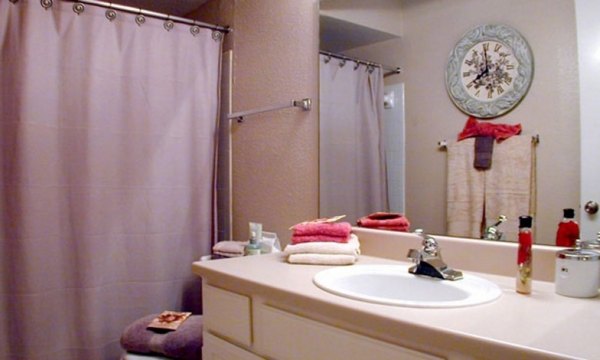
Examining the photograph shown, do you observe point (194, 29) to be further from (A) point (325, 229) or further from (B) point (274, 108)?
Answer: (A) point (325, 229)

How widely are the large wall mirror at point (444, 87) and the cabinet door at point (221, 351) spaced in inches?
26.6

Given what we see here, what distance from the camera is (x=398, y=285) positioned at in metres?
1.19

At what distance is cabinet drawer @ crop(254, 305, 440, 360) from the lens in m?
0.84

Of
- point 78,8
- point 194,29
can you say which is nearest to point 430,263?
point 194,29

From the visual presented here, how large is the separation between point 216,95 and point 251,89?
0.19 metres

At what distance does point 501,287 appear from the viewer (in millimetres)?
1049

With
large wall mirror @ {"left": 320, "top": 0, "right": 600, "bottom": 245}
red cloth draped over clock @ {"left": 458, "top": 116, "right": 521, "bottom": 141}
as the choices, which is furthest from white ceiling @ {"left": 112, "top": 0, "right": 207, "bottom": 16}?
red cloth draped over clock @ {"left": 458, "top": 116, "right": 521, "bottom": 141}

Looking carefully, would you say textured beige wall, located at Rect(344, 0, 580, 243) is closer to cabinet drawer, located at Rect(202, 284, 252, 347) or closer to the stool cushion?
cabinet drawer, located at Rect(202, 284, 252, 347)

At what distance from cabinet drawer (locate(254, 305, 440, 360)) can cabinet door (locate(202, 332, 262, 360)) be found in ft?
0.21

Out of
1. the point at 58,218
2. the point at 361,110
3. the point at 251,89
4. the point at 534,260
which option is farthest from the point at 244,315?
the point at 251,89

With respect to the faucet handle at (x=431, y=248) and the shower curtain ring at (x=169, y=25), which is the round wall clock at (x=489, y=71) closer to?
the faucet handle at (x=431, y=248)

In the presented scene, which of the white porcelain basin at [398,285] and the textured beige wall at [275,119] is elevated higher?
the textured beige wall at [275,119]

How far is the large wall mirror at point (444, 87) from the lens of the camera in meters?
1.11

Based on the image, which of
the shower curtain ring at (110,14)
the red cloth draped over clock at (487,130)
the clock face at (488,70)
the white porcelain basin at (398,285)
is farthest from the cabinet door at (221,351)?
the shower curtain ring at (110,14)
